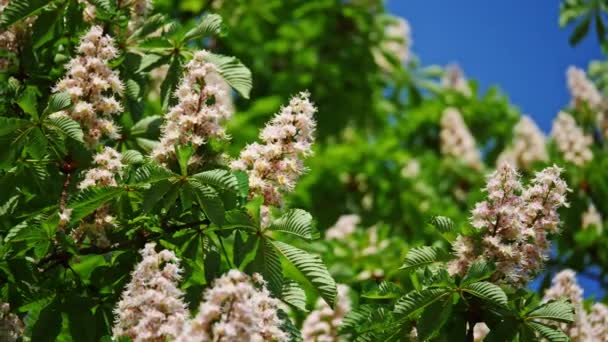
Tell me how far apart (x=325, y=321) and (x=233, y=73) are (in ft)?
6.43

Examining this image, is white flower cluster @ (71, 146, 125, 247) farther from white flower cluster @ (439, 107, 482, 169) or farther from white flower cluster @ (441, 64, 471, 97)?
white flower cluster @ (441, 64, 471, 97)

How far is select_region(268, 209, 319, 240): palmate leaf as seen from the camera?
122 inches

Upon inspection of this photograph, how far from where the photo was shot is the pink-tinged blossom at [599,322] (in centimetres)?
462

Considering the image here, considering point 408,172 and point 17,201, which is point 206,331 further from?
point 408,172

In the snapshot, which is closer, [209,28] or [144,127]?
[209,28]

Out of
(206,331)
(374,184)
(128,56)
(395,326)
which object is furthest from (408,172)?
(206,331)

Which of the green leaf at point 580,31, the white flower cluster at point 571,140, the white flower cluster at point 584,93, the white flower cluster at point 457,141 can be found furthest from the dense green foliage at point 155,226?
the white flower cluster at point 457,141

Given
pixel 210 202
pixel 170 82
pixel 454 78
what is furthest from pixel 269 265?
pixel 454 78

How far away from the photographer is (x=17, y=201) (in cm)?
379

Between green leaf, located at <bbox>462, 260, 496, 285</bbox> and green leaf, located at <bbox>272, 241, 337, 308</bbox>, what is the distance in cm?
46

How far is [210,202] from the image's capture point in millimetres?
3039

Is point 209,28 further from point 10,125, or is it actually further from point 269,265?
point 269,265

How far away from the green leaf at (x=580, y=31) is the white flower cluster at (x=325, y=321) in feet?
10.7

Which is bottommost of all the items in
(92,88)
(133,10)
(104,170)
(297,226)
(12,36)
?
(297,226)
